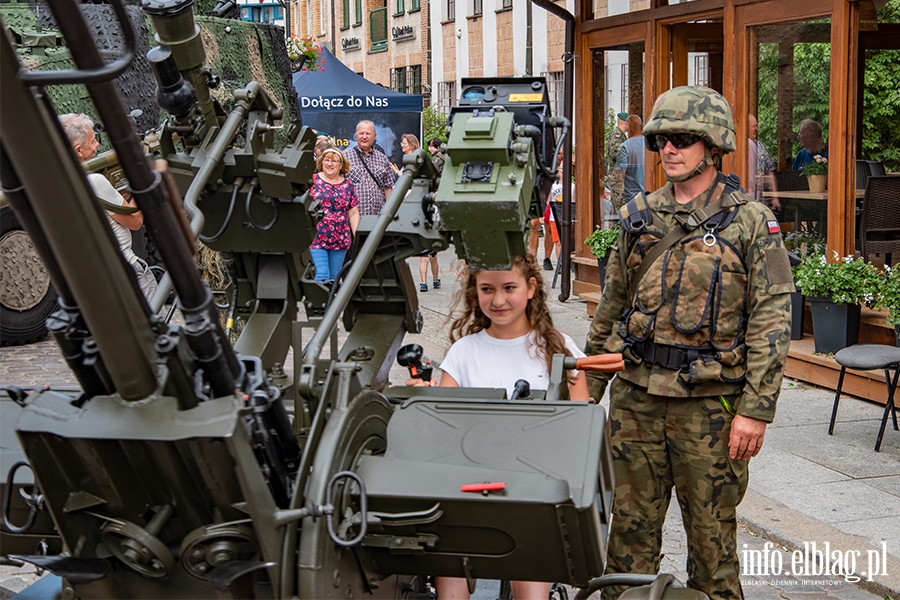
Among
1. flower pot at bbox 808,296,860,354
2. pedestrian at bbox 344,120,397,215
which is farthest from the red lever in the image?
pedestrian at bbox 344,120,397,215

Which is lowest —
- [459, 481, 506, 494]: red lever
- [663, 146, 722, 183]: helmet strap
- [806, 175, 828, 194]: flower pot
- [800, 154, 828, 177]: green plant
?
[459, 481, 506, 494]: red lever

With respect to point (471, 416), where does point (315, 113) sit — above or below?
above

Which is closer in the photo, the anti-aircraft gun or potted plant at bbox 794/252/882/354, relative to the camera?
the anti-aircraft gun

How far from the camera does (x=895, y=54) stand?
31.6 feet

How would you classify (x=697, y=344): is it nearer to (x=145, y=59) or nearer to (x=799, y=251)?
(x=799, y=251)

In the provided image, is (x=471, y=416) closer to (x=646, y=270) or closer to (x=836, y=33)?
(x=646, y=270)

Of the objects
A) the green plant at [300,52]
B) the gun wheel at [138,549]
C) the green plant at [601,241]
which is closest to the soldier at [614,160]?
the green plant at [601,241]

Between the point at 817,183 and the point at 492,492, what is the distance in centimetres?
688

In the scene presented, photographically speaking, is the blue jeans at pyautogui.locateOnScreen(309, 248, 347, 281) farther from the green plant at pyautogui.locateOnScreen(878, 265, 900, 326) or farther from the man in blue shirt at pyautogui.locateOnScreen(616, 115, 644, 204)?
the green plant at pyautogui.locateOnScreen(878, 265, 900, 326)

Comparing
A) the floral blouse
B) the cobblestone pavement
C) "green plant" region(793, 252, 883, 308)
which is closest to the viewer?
the cobblestone pavement

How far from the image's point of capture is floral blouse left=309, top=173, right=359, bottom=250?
11.0m

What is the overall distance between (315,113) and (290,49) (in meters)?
2.31

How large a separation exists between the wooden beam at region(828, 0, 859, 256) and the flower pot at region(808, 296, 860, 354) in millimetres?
527

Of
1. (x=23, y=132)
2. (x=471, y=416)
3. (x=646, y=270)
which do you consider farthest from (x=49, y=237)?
(x=646, y=270)
